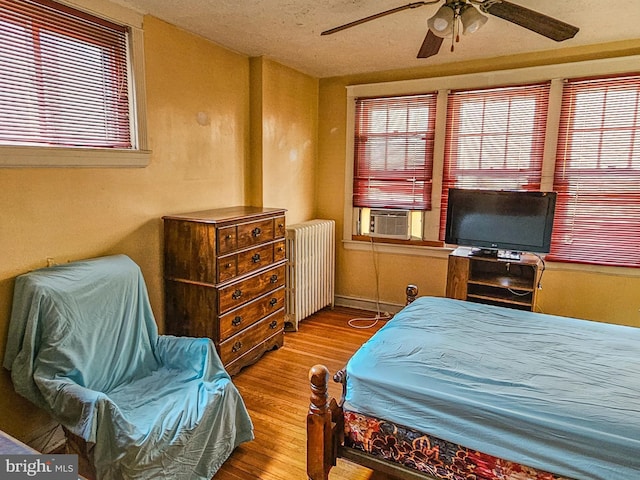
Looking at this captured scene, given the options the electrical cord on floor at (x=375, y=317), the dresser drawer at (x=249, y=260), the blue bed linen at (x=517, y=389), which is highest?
the dresser drawer at (x=249, y=260)

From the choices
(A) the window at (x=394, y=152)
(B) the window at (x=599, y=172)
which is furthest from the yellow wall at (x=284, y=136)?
(B) the window at (x=599, y=172)

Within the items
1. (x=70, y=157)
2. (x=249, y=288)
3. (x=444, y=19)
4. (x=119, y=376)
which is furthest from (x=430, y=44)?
(x=119, y=376)

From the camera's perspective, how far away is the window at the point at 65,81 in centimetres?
195

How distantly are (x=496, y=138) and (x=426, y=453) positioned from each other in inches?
115

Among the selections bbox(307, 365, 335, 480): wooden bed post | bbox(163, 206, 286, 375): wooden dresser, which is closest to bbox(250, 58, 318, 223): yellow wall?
bbox(163, 206, 286, 375): wooden dresser

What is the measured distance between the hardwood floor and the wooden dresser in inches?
8.9

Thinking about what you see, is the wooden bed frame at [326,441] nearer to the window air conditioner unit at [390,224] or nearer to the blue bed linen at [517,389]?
the blue bed linen at [517,389]

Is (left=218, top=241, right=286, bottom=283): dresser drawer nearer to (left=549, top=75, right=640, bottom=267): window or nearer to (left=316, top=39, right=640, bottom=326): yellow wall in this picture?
(left=316, top=39, right=640, bottom=326): yellow wall

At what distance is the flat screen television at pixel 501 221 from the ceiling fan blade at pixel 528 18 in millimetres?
1430

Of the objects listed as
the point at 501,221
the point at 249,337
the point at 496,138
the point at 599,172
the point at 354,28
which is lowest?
the point at 249,337

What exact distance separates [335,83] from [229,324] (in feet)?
9.33

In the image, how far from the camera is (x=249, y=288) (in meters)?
2.96

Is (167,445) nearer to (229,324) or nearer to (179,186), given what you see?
(229,324)

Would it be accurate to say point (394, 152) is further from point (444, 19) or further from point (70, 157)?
point (70, 157)
